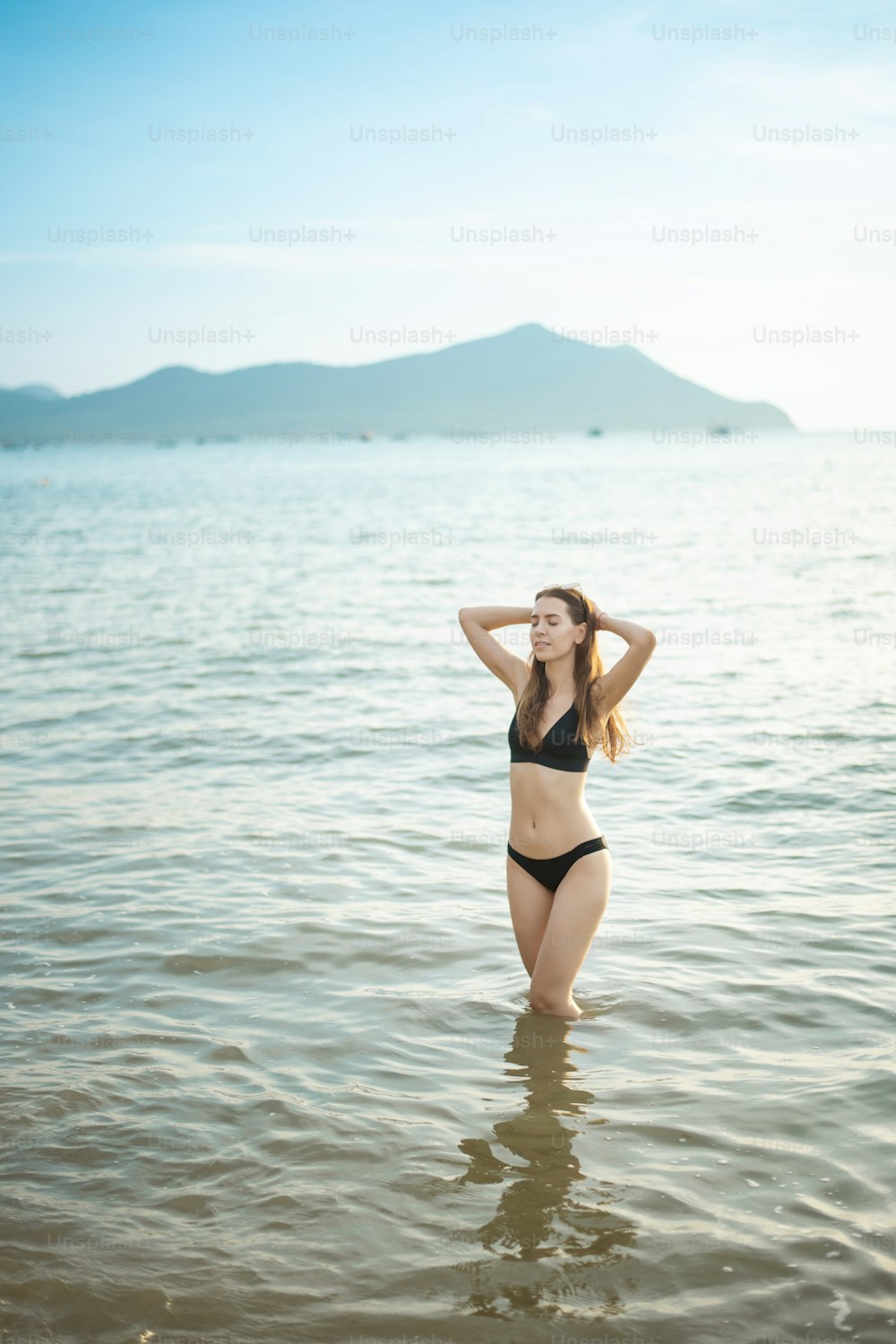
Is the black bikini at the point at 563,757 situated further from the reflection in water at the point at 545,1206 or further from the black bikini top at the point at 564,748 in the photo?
the reflection in water at the point at 545,1206

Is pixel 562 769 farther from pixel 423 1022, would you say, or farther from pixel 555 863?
pixel 423 1022

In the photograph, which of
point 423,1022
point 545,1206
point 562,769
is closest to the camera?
point 545,1206

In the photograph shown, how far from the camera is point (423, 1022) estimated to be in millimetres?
6699

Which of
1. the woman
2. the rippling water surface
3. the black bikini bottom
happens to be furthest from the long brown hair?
the rippling water surface

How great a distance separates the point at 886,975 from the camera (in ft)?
23.5

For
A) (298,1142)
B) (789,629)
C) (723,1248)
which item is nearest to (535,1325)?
(723,1248)

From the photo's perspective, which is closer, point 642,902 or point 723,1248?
point 723,1248

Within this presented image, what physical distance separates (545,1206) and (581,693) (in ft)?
8.53

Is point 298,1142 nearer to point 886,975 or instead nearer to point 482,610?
point 482,610

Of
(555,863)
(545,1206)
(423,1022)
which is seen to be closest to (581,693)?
(555,863)

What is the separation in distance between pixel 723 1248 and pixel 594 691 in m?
2.77

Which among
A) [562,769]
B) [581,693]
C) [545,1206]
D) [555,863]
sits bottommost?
[545,1206]

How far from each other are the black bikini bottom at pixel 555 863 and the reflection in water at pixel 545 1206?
95 cm

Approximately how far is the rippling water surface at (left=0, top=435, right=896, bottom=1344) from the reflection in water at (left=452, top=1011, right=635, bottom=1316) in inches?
0.7
